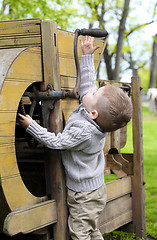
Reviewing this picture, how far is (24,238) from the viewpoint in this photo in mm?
3244

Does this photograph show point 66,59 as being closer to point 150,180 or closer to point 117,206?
point 117,206

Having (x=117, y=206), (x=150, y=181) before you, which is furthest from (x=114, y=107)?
(x=150, y=181)

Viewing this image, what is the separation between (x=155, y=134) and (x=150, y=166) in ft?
19.8

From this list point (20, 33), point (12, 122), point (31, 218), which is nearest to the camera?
point (12, 122)

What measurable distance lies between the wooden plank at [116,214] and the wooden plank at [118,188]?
64mm

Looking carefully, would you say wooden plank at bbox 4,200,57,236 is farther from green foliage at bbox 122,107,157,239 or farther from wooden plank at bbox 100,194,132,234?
green foliage at bbox 122,107,157,239

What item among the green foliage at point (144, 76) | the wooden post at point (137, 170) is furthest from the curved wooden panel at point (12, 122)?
the green foliage at point (144, 76)

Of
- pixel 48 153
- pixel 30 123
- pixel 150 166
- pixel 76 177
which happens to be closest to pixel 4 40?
pixel 30 123

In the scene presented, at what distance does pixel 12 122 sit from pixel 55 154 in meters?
0.49

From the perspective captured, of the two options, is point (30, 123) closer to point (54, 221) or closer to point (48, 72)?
point (48, 72)

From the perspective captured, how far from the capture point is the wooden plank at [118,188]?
3.35 meters

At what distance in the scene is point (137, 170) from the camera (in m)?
3.82

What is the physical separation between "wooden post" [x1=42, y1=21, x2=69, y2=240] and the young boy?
0.05 metres

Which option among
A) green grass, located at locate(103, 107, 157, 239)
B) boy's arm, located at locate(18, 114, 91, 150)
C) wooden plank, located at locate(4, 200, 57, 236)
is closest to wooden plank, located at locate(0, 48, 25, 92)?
boy's arm, located at locate(18, 114, 91, 150)
